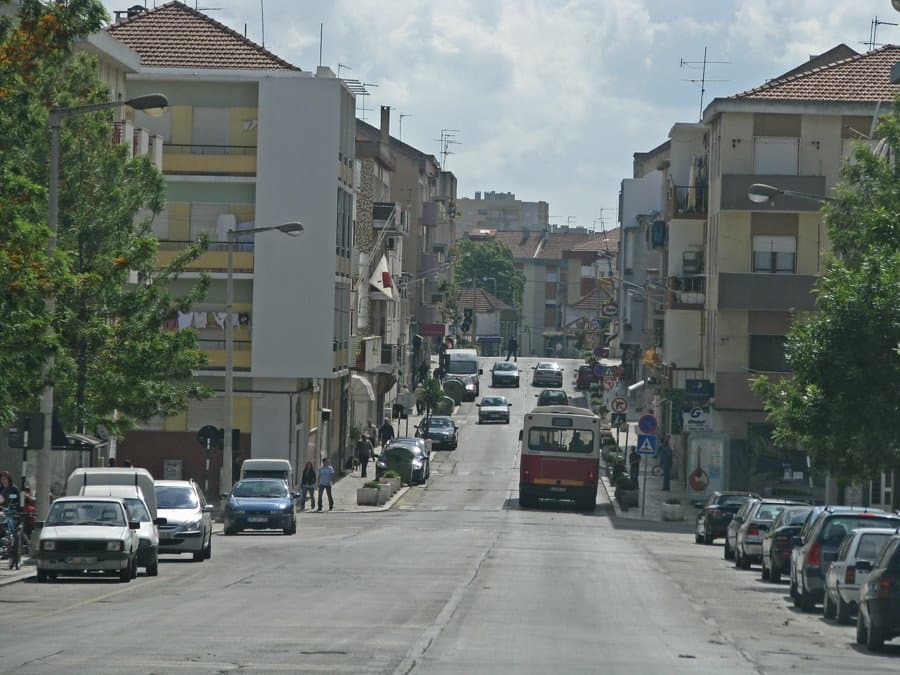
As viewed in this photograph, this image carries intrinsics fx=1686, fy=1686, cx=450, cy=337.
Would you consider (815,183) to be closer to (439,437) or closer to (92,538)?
(439,437)

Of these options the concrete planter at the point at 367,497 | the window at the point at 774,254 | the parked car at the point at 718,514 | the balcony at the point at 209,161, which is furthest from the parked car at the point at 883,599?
the balcony at the point at 209,161

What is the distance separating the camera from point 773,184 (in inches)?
2367

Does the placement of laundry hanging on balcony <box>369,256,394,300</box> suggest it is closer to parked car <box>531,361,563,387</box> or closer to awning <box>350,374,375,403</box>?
awning <box>350,374,375,403</box>

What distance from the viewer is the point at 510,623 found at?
20.5 metres

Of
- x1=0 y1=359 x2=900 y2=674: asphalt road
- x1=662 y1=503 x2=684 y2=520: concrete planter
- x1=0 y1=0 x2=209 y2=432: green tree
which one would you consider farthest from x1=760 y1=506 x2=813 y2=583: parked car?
x1=662 y1=503 x2=684 y2=520: concrete planter

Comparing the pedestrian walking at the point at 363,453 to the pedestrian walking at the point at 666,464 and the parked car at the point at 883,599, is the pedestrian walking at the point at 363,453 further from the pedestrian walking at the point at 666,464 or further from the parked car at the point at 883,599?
the parked car at the point at 883,599

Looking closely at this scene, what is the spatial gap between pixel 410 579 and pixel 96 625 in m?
9.09

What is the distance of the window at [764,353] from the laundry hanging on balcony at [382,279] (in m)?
23.7

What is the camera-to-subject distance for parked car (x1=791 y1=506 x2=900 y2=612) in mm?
25078

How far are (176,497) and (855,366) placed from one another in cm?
1350

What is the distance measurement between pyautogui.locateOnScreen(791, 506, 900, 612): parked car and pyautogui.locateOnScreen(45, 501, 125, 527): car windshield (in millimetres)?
10890

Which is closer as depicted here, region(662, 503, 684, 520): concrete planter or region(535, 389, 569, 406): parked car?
region(662, 503, 684, 520): concrete planter

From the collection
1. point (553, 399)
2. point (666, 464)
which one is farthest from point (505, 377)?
point (666, 464)

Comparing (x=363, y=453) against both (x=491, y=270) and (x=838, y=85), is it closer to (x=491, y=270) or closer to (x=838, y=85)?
(x=838, y=85)
